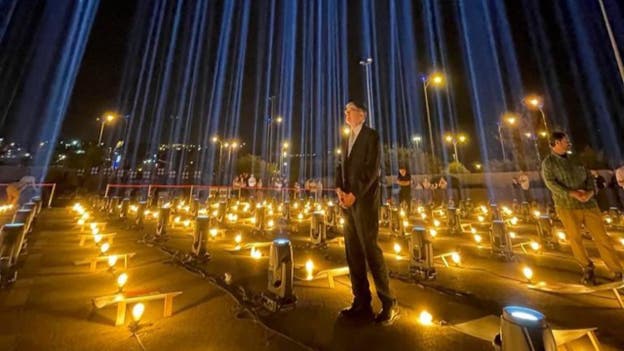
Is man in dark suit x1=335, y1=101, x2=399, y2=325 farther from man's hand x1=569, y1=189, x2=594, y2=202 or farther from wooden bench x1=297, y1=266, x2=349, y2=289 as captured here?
man's hand x1=569, y1=189, x2=594, y2=202

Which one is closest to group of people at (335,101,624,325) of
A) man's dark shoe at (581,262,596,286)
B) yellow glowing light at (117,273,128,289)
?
man's dark shoe at (581,262,596,286)

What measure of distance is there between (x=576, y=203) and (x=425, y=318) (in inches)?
135

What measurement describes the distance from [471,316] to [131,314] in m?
3.76

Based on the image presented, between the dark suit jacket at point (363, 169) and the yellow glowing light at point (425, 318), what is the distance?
130cm

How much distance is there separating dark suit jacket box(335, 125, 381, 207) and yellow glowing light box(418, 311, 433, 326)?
130 cm

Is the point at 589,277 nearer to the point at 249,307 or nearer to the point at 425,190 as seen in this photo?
the point at 249,307

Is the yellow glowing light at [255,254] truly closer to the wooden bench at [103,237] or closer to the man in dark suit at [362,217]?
the man in dark suit at [362,217]

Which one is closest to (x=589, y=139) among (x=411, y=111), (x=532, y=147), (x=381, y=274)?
(x=532, y=147)

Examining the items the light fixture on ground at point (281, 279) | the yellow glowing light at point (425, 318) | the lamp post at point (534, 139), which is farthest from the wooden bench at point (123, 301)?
the lamp post at point (534, 139)

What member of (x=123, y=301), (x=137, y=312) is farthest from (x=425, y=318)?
(x=123, y=301)

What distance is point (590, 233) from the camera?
4.00m

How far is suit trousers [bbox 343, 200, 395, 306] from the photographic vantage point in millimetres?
2682

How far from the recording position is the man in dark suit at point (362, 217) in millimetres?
2686

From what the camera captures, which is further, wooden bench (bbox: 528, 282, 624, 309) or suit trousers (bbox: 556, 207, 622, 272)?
suit trousers (bbox: 556, 207, 622, 272)
